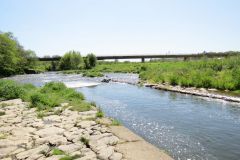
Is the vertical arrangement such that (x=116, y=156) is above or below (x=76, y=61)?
above

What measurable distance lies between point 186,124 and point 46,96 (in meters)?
7.73

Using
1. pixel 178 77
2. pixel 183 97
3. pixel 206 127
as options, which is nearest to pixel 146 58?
pixel 178 77

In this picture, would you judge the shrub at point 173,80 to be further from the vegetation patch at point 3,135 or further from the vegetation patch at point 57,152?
the vegetation patch at point 57,152

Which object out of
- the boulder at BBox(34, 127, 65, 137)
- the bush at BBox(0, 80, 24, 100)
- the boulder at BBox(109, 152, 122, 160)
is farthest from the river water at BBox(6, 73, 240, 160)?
the bush at BBox(0, 80, 24, 100)

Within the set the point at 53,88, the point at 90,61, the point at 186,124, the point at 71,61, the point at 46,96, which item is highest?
the point at 46,96

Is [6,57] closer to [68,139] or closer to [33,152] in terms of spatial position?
[68,139]

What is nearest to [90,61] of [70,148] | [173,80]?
[173,80]

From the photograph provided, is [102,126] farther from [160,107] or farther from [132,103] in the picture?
[132,103]

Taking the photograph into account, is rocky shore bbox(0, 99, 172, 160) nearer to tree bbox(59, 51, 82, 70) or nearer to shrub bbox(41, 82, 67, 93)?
shrub bbox(41, 82, 67, 93)

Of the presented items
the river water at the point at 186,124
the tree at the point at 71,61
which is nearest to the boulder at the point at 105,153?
the river water at the point at 186,124

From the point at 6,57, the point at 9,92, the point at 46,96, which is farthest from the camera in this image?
the point at 6,57

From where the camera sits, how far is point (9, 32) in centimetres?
6962

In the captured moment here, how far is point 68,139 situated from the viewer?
28.6 ft

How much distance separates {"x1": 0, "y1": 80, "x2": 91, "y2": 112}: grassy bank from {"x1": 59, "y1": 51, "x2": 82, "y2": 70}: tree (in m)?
64.1
